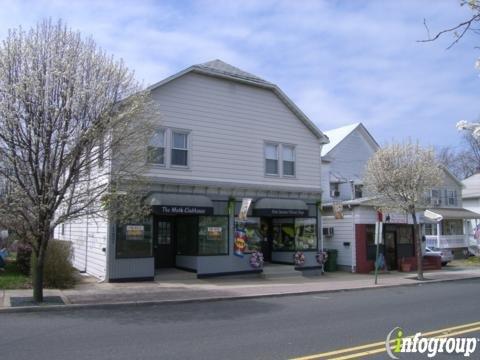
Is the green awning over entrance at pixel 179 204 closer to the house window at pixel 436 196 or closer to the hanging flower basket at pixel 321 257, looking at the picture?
the hanging flower basket at pixel 321 257

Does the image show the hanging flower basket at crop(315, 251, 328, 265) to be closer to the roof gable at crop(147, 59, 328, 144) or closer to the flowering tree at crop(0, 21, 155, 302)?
the roof gable at crop(147, 59, 328, 144)

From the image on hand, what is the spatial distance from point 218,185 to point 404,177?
8.38 m

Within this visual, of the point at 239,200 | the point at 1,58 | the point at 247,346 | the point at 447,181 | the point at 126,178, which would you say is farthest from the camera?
the point at 447,181

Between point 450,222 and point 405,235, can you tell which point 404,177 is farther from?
point 450,222

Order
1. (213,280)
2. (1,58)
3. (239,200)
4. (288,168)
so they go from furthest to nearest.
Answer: (288,168)
(239,200)
(213,280)
(1,58)

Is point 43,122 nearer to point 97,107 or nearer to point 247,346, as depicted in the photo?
point 97,107

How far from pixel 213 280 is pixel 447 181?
1102 inches

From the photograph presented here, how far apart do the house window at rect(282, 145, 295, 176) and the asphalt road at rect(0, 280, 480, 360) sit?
8546 millimetres

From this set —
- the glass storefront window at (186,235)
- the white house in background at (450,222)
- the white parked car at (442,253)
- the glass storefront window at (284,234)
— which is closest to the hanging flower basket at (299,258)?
the glass storefront window at (284,234)

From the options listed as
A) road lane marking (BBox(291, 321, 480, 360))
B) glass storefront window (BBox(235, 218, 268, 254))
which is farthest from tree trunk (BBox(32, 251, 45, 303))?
glass storefront window (BBox(235, 218, 268, 254))

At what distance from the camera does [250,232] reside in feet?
70.1

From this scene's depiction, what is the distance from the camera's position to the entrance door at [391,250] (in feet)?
85.1

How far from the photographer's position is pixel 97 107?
12484 millimetres

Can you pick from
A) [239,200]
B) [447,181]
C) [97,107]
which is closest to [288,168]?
[239,200]
